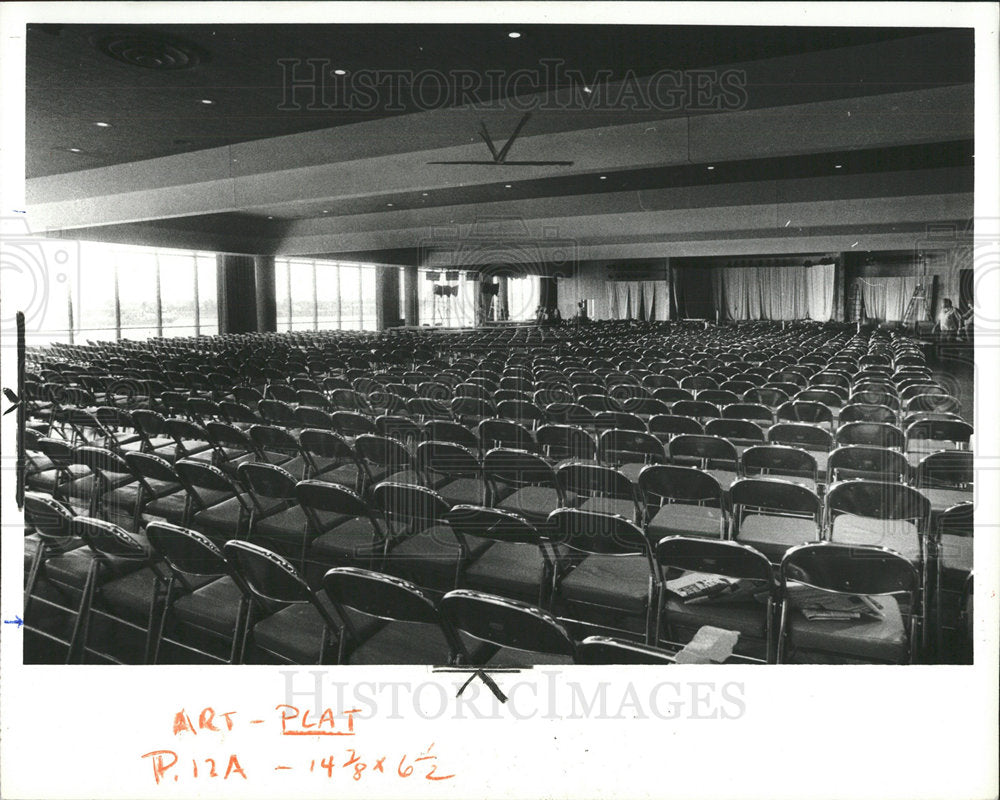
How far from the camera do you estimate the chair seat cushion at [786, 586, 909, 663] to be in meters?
2.72

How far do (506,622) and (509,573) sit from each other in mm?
1162

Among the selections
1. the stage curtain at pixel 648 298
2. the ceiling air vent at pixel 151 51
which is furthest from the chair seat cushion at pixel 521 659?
the stage curtain at pixel 648 298

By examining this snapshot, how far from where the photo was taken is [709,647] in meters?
2.63

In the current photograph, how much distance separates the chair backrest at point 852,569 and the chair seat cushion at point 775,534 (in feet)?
2.69

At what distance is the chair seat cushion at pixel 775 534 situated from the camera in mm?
3742

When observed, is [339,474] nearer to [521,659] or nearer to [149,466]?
[149,466]

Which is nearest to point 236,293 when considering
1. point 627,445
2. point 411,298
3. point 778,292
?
point 411,298

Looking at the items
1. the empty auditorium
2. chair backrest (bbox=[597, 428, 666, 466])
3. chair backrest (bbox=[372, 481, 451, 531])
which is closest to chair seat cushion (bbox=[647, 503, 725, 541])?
the empty auditorium

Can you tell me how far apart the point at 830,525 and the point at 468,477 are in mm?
2594

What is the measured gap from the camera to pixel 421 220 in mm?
20531

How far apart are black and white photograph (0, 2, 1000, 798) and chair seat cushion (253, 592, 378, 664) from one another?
0.02 meters

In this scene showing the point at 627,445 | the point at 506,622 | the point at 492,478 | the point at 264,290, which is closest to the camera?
the point at 506,622

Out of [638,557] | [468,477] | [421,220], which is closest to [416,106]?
[468,477]

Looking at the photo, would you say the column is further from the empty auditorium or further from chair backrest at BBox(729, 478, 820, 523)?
chair backrest at BBox(729, 478, 820, 523)
